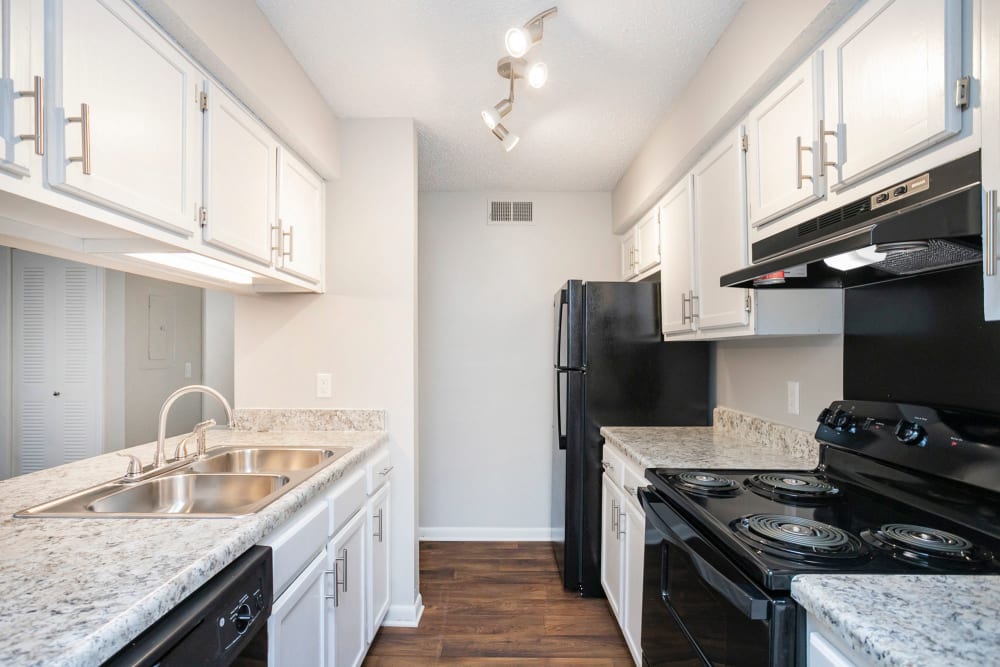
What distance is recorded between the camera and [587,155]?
298cm

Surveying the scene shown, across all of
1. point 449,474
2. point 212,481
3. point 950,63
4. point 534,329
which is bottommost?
point 449,474

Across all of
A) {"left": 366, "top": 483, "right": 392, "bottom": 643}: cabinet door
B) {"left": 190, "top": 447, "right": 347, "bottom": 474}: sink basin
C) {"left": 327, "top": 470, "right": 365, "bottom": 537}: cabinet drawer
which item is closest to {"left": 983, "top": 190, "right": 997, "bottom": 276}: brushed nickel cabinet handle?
{"left": 327, "top": 470, "right": 365, "bottom": 537}: cabinet drawer

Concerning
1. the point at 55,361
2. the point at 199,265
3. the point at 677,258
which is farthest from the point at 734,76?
the point at 55,361

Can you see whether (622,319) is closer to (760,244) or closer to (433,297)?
(760,244)

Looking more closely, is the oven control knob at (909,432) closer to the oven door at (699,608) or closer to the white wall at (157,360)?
the oven door at (699,608)

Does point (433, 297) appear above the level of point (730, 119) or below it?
below

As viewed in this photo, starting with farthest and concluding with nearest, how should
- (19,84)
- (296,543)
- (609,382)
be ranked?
1. (609,382)
2. (296,543)
3. (19,84)

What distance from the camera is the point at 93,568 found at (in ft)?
2.93

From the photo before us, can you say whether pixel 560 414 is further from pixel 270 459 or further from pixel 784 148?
pixel 784 148

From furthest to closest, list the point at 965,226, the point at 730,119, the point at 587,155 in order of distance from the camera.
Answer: the point at 587,155 < the point at 730,119 < the point at 965,226

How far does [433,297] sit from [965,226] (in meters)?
3.09

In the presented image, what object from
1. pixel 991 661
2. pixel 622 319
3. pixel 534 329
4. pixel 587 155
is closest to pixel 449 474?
pixel 534 329

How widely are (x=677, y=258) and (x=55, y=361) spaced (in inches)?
161

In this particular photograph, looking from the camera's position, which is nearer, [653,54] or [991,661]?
[991,661]
